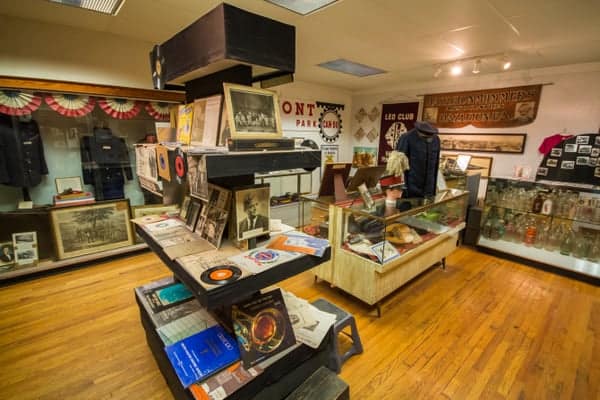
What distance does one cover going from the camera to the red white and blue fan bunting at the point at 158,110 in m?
3.51

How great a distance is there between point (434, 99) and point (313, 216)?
12.0 ft

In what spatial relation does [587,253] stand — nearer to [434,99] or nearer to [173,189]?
[434,99]

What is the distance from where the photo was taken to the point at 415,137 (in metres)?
2.99

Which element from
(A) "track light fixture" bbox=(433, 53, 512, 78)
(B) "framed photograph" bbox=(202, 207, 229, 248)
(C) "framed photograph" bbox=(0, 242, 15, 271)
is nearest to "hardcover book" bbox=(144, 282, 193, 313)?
(B) "framed photograph" bbox=(202, 207, 229, 248)

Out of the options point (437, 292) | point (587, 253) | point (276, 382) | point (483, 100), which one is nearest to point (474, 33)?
point (483, 100)

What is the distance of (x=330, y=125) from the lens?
239 inches

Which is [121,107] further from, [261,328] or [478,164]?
[478,164]

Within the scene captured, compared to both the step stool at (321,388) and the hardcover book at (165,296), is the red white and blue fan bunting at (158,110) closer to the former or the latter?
the hardcover book at (165,296)

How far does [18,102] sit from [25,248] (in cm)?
154

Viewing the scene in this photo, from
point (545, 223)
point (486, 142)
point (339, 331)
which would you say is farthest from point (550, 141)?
point (339, 331)

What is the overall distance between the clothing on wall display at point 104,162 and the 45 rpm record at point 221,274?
129 inches

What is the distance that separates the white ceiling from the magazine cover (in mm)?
2241

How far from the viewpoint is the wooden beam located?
2674mm

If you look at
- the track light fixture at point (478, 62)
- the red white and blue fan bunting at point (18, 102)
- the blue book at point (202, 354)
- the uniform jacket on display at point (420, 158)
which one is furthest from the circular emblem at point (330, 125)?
the blue book at point (202, 354)
